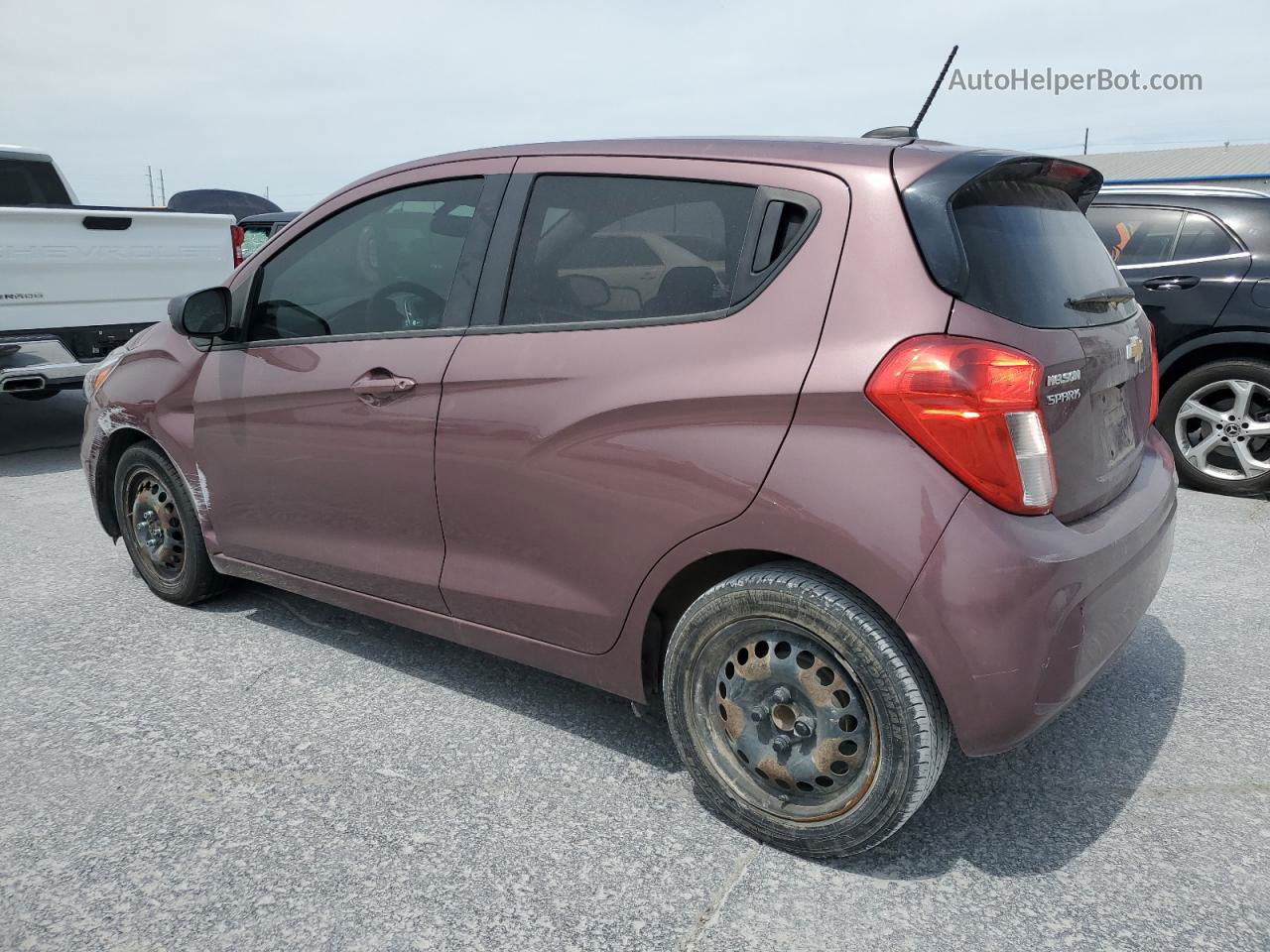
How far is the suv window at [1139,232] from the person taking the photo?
619 centimetres

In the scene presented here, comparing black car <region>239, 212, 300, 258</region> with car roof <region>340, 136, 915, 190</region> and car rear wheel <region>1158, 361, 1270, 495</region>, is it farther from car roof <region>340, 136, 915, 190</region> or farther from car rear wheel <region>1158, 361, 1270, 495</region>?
car roof <region>340, 136, 915, 190</region>

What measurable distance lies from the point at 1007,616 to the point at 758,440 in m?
0.67

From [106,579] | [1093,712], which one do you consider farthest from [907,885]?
[106,579]

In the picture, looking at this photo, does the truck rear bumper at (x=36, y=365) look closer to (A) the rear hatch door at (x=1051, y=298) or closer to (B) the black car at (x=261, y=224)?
(B) the black car at (x=261, y=224)

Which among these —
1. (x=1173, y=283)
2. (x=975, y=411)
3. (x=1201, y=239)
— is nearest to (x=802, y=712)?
(x=975, y=411)

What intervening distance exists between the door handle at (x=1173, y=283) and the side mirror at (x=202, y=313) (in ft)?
17.0

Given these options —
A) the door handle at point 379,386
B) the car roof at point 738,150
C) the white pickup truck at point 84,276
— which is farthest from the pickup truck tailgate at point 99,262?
the car roof at point 738,150

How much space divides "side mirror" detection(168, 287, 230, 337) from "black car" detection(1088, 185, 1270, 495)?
5.10 metres

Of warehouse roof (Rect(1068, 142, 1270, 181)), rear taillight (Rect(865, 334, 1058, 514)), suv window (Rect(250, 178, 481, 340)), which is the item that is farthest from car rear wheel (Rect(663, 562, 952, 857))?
warehouse roof (Rect(1068, 142, 1270, 181))

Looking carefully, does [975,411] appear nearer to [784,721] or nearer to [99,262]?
[784,721]

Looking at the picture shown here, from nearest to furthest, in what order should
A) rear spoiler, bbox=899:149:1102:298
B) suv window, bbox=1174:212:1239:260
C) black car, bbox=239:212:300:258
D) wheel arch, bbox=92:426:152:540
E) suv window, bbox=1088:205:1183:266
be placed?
rear spoiler, bbox=899:149:1102:298
wheel arch, bbox=92:426:152:540
suv window, bbox=1174:212:1239:260
suv window, bbox=1088:205:1183:266
black car, bbox=239:212:300:258

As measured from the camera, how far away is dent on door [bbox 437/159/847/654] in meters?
2.41

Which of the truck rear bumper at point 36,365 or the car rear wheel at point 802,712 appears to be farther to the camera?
the truck rear bumper at point 36,365

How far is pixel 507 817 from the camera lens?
2709 mm
